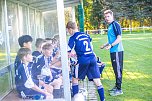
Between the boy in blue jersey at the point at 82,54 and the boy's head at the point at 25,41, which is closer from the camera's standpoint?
the boy's head at the point at 25,41

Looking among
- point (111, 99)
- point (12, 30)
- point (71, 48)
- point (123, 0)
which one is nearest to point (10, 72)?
point (12, 30)

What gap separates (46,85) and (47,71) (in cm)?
25

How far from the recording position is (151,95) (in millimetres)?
7758

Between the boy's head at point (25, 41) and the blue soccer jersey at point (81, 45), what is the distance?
0.91 meters

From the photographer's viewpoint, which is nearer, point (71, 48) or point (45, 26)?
point (45, 26)

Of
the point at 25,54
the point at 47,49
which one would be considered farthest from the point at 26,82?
the point at 47,49

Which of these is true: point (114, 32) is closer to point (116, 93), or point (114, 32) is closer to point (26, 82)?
point (116, 93)

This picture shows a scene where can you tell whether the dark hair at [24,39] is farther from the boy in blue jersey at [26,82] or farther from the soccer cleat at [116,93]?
the soccer cleat at [116,93]

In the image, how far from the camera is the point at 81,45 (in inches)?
265

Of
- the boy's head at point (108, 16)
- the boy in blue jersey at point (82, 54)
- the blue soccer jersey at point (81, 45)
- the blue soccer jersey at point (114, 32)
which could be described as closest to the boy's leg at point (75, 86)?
the boy in blue jersey at point (82, 54)

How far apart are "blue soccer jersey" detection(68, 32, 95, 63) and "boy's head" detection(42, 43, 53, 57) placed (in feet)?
2.80

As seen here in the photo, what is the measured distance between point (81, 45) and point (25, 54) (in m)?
1.32

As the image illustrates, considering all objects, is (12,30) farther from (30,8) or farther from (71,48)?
(71,48)

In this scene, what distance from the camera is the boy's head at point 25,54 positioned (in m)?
5.65
